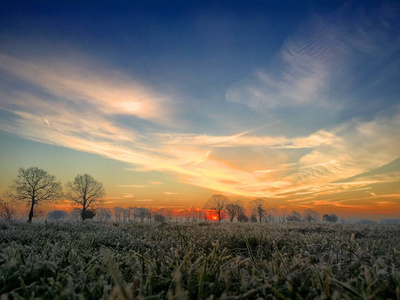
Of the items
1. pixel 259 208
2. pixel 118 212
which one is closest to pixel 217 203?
pixel 259 208

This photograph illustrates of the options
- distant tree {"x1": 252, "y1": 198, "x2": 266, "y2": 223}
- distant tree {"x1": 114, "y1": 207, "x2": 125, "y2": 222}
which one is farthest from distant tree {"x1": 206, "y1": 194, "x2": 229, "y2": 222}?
distant tree {"x1": 114, "y1": 207, "x2": 125, "y2": 222}

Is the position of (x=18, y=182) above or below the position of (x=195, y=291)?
above

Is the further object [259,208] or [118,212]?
[118,212]

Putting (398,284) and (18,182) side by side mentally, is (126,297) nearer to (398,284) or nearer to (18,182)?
(398,284)

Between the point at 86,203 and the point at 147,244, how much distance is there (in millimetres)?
79778

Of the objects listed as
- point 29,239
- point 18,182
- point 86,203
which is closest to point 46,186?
point 18,182

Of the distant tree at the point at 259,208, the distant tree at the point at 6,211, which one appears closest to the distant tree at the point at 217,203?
the distant tree at the point at 259,208

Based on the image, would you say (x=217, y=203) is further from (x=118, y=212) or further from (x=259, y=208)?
(x=118, y=212)

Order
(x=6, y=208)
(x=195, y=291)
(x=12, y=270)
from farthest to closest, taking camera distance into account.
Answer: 1. (x=6, y=208)
2. (x=12, y=270)
3. (x=195, y=291)

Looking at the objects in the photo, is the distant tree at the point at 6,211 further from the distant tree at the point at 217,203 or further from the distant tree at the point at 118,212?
the distant tree at the point at 118,212

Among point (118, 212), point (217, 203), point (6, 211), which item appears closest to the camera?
point (6, 211)

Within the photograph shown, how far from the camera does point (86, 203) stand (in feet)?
245

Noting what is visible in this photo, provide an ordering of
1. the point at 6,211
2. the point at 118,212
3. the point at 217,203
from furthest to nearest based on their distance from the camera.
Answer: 1. the point at 118,212
2. the point at 217,203
3. the point at 6,211

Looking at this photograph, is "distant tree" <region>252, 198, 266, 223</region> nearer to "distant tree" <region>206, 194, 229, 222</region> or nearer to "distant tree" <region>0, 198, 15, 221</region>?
"distant tree" <region>206, 194, 229, 222</region>
